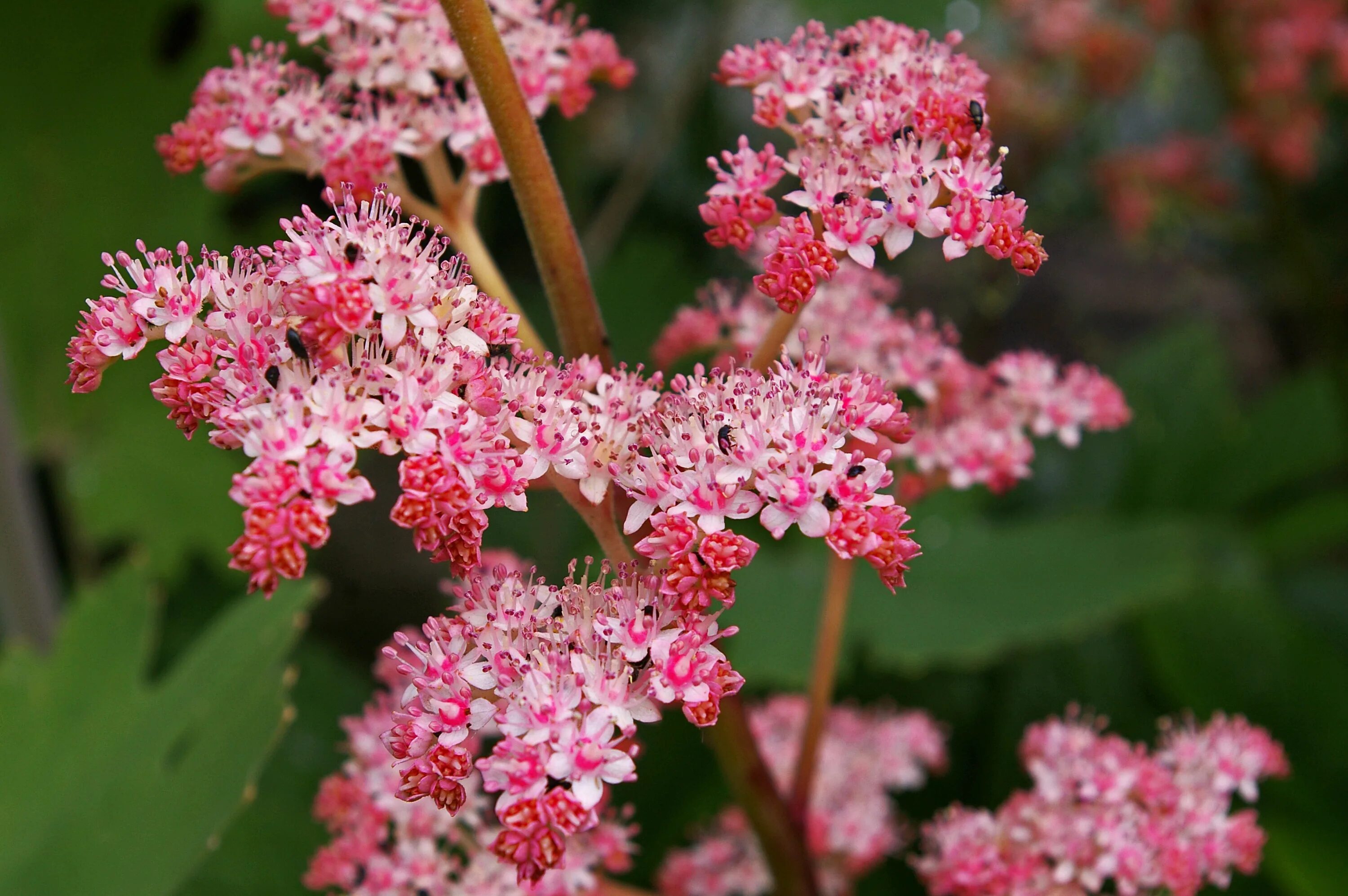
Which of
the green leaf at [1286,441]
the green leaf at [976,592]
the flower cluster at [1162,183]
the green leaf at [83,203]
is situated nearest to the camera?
the green leaf at [976,592]

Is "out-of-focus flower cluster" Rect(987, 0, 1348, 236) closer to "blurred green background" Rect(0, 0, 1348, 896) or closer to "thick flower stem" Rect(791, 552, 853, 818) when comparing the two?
"blurred green background" Rect(0, 0, 1348, 896)

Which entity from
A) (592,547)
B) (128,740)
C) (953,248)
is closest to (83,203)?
(592,547)

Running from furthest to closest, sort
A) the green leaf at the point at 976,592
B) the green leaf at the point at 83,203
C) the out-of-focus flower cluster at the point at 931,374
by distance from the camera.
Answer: the green leaf at the point at 83,203 → the green leaf at the point at 976,592 → the out-of-focus flower cluster at the point at 931,374

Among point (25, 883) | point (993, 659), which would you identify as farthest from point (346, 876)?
point (993, 659)

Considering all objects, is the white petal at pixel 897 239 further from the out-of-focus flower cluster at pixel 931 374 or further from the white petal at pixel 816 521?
the out-of-focus flower cluster at pixel 931 374

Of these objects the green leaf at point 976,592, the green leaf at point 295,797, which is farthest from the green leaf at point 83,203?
the green leaf at point 976,592

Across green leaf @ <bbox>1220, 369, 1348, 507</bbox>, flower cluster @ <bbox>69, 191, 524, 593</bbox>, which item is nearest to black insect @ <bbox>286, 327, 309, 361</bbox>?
flower cluster @ <bbox>69, 191, 524, 593</bbox>

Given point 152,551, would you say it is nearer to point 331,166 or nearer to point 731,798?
point 731,798

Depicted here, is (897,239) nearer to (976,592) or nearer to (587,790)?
(587,790)
